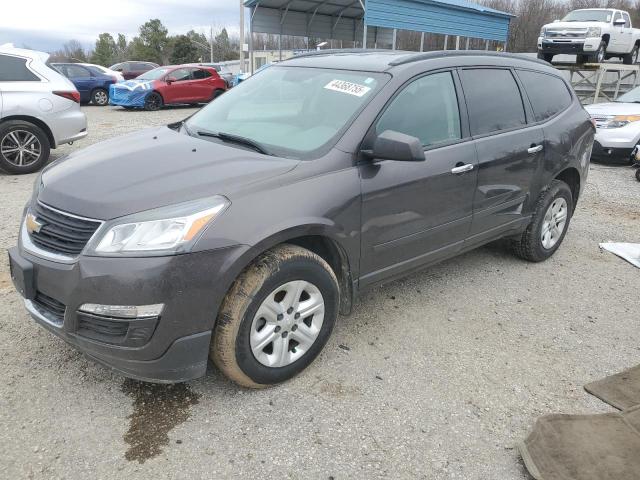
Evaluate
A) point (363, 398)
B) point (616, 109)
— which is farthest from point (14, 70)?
point (616, 109)

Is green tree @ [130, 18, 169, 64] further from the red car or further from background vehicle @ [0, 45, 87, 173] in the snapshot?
background vehicle @ [0, 45, 87, 173]

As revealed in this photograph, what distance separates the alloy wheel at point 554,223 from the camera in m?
4.62

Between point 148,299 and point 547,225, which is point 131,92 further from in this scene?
point 148,299

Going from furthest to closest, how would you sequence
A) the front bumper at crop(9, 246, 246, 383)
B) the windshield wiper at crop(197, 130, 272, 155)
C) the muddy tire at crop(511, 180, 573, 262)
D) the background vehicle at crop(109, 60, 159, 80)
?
the background vehicle at crop(109, 60, 159, 80), the muddy tire at crop(511, 180, 573, 262), the windshield wiper at crop(197, 130, 272, 155), the front bumper at crop(9, 246, 246, 383)

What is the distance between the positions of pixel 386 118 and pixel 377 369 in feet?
4.87

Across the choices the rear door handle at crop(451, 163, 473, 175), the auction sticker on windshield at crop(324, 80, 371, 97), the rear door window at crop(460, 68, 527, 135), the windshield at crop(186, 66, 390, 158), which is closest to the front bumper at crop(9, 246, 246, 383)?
the windshield at crop(186, 66, 390, 158)

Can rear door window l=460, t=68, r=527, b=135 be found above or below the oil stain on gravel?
above

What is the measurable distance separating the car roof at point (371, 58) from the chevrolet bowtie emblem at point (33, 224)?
2.07 metres

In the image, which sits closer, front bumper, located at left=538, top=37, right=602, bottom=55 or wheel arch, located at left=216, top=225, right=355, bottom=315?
wheel arch, located at left=216, top=225, right=355, bottom=315

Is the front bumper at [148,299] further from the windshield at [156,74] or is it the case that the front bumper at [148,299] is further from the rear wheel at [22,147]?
the windshield at [156,74]

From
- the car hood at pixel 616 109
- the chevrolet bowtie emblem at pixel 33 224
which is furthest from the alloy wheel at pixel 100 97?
the chevrolet bowtie emblem at pixel 33 224

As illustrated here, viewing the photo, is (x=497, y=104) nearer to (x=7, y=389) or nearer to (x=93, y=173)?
(x=93, y=173)

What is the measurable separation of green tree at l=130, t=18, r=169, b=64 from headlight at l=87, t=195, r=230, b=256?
6297 cm

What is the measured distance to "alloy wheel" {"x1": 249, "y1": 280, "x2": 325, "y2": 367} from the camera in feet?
8.63
